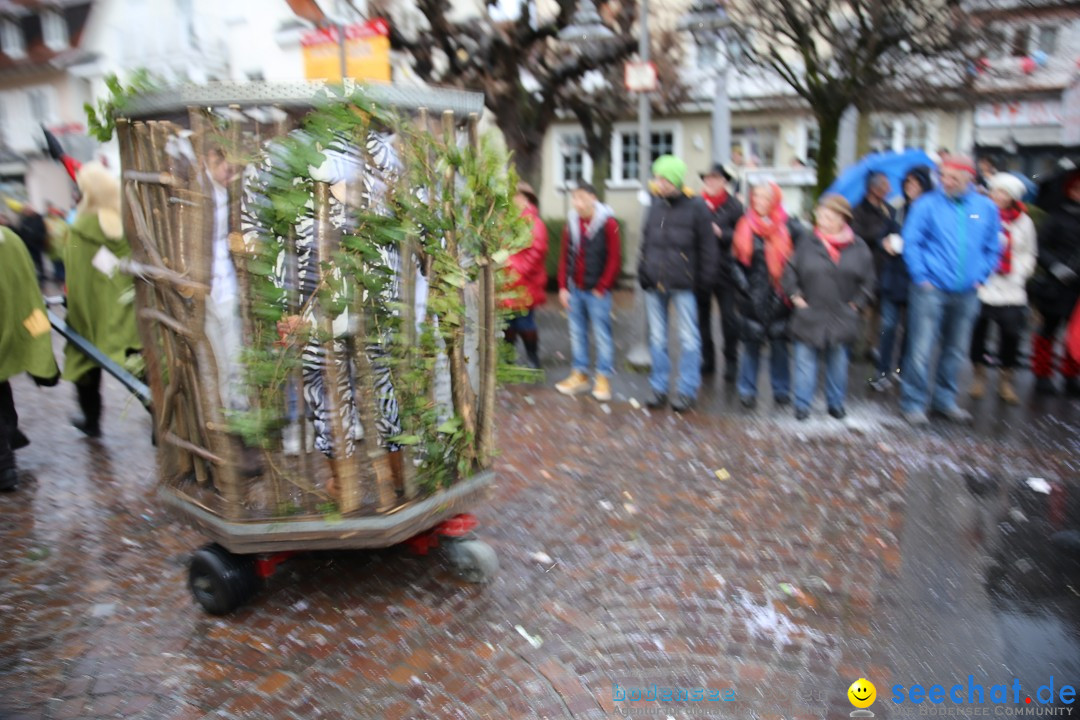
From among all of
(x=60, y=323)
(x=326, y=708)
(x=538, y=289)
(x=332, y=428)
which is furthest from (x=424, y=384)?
(x=538, y=289)

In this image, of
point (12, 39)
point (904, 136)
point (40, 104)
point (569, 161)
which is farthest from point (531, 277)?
point (12, 39)

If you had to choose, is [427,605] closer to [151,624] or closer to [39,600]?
[151,624]

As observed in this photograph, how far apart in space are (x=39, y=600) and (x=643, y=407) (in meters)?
4.63

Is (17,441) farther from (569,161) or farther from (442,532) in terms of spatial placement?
(569,161)

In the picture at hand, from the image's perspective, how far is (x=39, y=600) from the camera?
13.4 ft

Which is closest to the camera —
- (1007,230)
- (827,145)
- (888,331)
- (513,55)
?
(1007,230)

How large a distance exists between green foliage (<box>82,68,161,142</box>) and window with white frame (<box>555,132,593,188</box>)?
65.2 ft

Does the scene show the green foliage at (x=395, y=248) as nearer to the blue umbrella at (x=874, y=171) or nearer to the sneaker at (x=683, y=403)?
the sneaker at (x=683, y=403)

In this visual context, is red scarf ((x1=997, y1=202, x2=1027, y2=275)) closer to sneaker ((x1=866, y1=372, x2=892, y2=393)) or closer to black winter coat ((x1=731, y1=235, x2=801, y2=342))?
sneaker ((x1=866, y1=372, x2=892, y2=393))

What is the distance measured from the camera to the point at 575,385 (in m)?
7.86

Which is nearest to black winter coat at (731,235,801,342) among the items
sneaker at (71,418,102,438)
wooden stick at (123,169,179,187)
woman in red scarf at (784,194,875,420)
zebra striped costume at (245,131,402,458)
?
woman in red scarf at (784,194,875,420)

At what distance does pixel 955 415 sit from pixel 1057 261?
6.03 ft

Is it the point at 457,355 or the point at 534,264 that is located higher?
the point at 534,264

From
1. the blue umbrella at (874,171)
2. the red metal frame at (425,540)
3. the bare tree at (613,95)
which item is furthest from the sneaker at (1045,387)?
the bare tree at (613,95)
